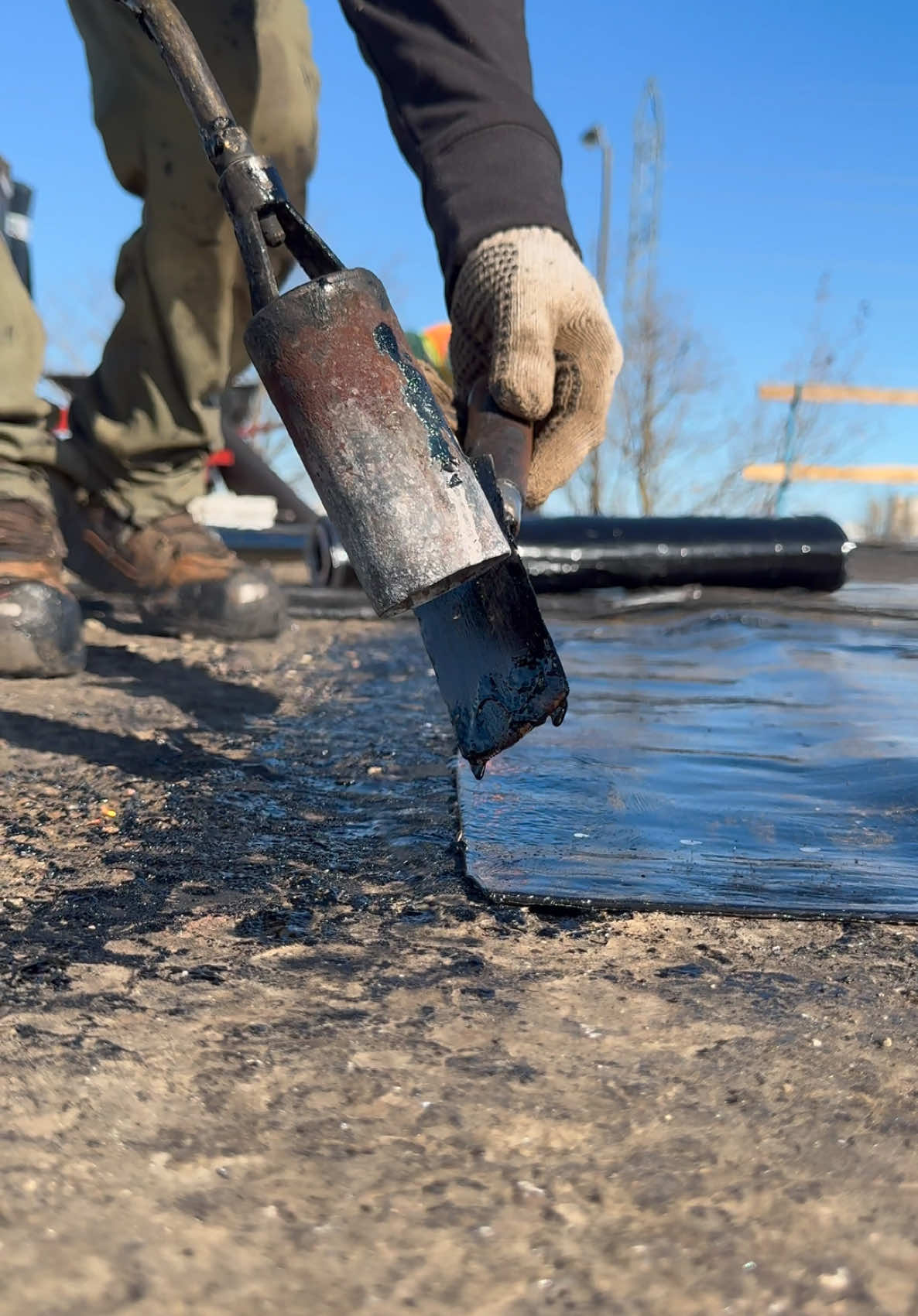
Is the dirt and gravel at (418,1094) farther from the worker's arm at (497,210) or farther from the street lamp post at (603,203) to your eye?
the street lamp post at (603,203)

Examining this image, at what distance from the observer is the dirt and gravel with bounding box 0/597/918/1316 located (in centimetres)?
50

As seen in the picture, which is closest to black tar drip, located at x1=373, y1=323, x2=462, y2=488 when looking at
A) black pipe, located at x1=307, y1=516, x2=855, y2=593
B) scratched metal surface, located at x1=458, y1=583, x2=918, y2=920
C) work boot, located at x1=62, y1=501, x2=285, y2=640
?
scratched metal surface, located at x1=458, y1=583, x2=918, y2=920

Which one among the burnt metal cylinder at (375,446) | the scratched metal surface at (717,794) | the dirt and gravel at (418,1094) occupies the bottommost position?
the scratched metal surface at (717,794)

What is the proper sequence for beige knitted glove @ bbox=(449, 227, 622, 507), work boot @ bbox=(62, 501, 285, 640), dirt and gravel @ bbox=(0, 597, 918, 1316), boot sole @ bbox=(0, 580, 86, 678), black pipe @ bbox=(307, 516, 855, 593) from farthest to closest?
black pipe @ bbox=(307, 516, 855, 593)
work boot @ bbox=(62, 501, 285, 640)
boot sole @ bbox=(0, 580, 86, 678)
beige knitted glove @ bbox=(449, 227, 622, 507)
dirt and gravel @ bbox=(0, 597, 918, 1316)

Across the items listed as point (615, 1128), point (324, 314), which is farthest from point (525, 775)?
point (615, 1128)

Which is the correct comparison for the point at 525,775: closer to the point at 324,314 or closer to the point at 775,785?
the point at 775,785

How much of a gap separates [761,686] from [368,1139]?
162 cm

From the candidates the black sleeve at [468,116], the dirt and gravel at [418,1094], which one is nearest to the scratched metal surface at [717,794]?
the dirt and gravel at [418,1094]

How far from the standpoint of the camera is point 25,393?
7.41 ft

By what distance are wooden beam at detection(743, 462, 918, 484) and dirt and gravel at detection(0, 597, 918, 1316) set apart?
11535 mm

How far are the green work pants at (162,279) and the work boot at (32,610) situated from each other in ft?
0.42

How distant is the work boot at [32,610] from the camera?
1.93 m

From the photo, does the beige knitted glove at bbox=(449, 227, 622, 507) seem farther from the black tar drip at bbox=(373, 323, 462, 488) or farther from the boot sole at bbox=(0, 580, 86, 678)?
the boot sole at bbox=(0, 580, 86, 678)

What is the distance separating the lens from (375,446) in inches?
40.7
